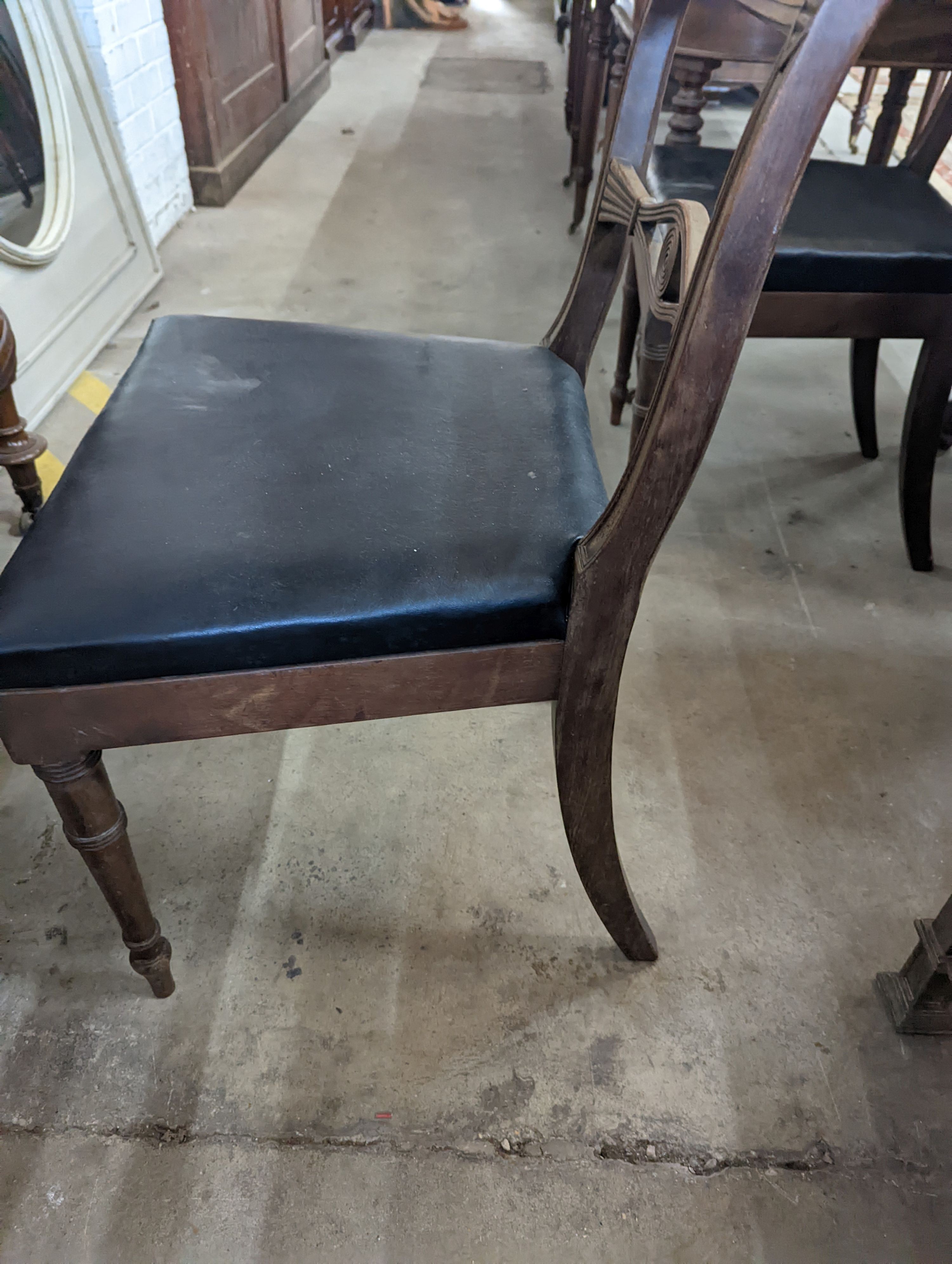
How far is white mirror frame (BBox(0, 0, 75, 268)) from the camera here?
5.41 ft

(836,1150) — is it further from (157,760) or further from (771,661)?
(157,760)

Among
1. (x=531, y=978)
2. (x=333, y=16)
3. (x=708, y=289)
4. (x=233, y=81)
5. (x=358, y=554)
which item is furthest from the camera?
(x=333, y=16)

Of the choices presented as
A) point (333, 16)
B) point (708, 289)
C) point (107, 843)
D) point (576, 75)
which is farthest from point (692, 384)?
point (333, 16)

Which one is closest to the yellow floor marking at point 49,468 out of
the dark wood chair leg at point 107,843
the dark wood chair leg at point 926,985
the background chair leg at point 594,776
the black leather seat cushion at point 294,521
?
the black leather seat cushion at point 294,521

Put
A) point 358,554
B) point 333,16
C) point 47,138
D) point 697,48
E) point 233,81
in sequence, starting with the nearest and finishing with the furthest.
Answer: point 358,554
point 697,48
point 47,138
point 233,81
point 333,16

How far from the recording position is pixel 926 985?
0.86 m

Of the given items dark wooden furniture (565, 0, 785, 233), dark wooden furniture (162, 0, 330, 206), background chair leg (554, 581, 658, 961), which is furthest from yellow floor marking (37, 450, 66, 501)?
dark wooden furniture (162, 0, 330, 206)

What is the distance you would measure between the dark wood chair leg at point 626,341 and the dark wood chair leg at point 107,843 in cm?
126

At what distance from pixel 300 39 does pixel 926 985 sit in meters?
3.91

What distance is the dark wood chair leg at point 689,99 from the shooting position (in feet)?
4.92

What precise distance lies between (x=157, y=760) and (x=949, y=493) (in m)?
1.51

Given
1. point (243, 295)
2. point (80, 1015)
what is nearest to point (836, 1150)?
point (80, 1015)

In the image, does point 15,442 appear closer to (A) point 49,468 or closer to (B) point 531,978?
(A) point 49,468

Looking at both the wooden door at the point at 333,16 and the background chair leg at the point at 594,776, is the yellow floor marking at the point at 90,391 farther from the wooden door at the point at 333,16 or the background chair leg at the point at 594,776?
the wooden door at the point at 333,16
